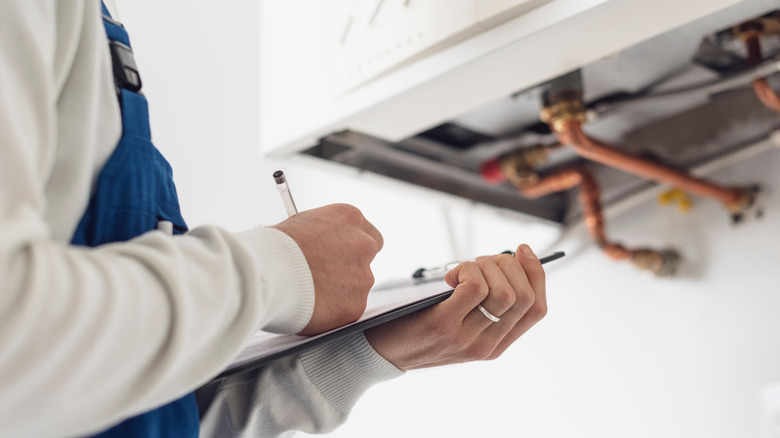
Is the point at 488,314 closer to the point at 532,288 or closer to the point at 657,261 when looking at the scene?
the point at 532,288

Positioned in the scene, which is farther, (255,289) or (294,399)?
(294,399)

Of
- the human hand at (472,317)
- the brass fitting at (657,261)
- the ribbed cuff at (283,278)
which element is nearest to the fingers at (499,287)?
the human hand at (472,317)

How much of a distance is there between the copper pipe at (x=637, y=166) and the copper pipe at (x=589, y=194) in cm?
13

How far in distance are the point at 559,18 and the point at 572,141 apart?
265 millimetres

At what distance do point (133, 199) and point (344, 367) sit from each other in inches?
8.4

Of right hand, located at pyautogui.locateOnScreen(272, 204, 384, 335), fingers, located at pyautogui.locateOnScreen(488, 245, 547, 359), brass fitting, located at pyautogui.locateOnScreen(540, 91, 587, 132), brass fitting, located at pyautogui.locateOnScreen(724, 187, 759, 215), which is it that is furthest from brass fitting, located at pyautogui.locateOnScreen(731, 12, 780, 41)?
right hand, located at pyautogui.locateOnScreen(272, 204, 384, 335)

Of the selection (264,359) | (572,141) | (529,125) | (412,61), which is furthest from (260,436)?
(529,125)

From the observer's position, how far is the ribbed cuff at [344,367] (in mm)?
485

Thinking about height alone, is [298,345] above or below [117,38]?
below

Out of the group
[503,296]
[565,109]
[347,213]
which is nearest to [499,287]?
[503,296]

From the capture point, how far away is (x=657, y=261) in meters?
1.04

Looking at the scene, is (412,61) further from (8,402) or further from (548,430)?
(548,430)

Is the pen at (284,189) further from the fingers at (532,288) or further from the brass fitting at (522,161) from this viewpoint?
the brass fitting at (522,161)

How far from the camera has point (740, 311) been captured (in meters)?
0.97
